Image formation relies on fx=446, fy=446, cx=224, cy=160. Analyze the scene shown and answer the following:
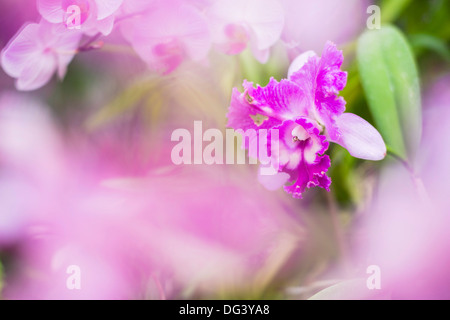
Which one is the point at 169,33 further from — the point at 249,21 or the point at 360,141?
the point at 360,141

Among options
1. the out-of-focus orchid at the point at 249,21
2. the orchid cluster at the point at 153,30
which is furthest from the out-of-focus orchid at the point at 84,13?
the out-of-focus orchid at the point at 249,21

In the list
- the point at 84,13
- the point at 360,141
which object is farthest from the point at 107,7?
the point at 360,141

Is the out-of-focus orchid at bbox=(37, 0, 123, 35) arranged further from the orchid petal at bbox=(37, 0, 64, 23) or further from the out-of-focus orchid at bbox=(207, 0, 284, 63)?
the out-of-focus orchid at bbox=(207, 0, 284, 63)

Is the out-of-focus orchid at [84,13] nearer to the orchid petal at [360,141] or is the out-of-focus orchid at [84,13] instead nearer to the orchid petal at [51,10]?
the orchid petal at [51,10]

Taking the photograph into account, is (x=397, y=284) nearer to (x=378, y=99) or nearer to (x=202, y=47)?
(x=378, y=99)

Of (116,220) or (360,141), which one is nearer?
(360,141)
